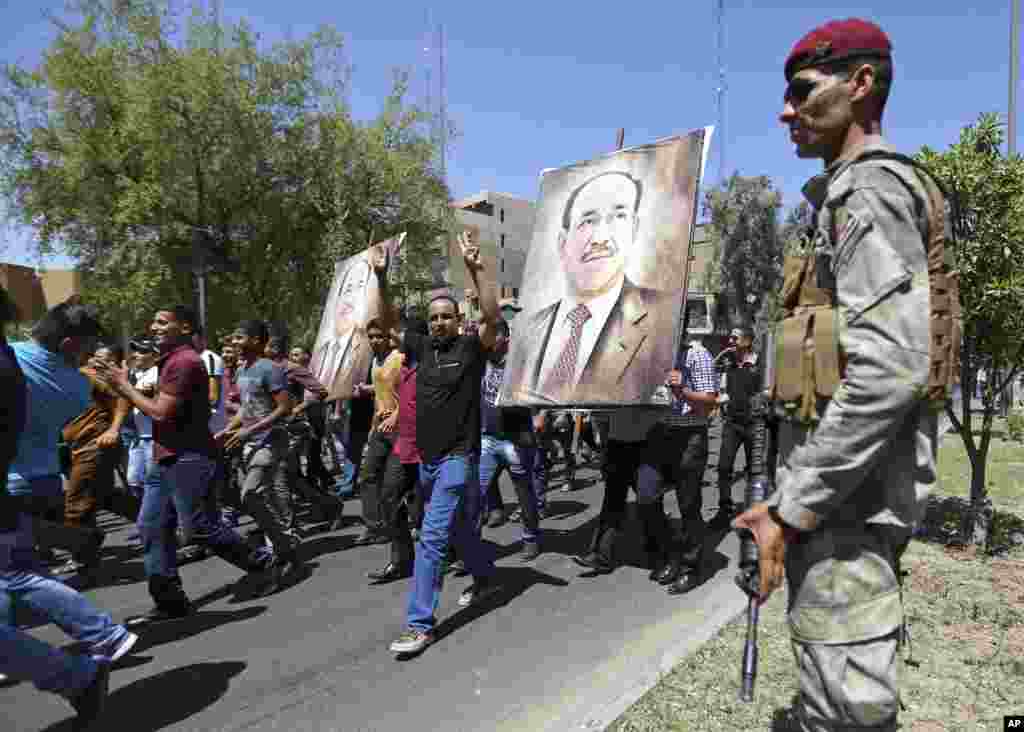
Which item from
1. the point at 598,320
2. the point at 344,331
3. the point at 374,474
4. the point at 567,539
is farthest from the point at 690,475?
the point at 344,331

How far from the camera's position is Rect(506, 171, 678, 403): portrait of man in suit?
4.54 meters

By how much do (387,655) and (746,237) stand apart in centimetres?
3128

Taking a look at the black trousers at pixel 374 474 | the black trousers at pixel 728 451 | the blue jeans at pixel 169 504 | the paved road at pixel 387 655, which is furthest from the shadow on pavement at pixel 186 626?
the black trousers at pixel 728 451

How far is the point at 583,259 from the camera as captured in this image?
5238mm

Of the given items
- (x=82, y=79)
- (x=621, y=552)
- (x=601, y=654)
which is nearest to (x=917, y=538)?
(x=621, y=552)

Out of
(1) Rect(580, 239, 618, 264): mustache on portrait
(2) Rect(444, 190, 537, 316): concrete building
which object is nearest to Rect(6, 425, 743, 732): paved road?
(1) Rect(580, 239, 618, 264): mustache on portrait

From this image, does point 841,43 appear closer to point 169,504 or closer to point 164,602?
point 169,504

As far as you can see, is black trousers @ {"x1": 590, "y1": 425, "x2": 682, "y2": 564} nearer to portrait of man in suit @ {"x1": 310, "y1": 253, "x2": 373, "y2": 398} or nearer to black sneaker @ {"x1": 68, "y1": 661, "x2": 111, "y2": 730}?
black sneaker @ {"x1": 68, "y1": 661, "x2": 111, "y2": 730}

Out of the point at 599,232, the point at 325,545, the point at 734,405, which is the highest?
the point at 599,232

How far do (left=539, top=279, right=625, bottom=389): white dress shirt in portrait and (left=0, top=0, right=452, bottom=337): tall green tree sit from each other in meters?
16.5

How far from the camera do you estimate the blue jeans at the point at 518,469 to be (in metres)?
5.55

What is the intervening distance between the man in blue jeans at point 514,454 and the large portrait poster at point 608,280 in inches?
17.4

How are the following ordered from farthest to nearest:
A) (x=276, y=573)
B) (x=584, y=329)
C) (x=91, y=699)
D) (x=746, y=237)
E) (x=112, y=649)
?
(x=746, y=237), (x=584, y=329), (x=276, y=573), (x=112, y=649), (x=91, y=699)

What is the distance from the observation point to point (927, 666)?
10.8ft
